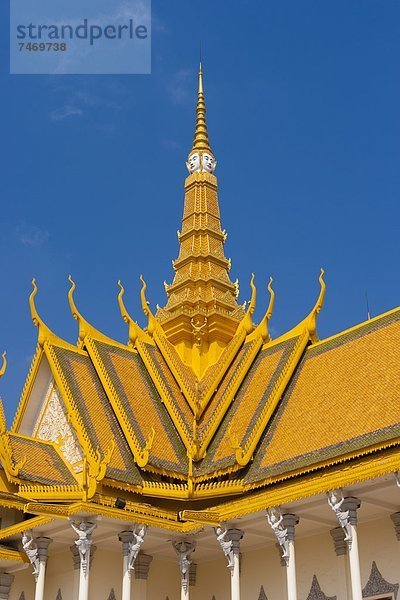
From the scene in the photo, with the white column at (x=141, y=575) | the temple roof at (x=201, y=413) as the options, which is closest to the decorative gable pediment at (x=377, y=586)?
the temple roof at (x=201, y=413)

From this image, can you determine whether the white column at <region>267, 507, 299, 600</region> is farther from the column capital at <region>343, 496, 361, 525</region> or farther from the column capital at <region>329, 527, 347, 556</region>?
the column capital at <region>343, 496, 361, 525</region>

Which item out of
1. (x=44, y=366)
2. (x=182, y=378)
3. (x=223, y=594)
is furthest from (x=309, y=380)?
(x=44, y=366)

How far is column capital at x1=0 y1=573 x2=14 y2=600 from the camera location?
1900cm

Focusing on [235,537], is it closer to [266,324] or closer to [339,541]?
[339,541]

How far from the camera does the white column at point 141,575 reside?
18109mm

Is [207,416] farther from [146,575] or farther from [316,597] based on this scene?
[316,597]

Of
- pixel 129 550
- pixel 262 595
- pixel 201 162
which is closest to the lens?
pixel 129 550

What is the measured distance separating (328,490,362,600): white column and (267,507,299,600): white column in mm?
1115

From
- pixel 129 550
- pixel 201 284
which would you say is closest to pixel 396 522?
pixel 129 550

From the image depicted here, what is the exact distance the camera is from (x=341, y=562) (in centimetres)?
1664

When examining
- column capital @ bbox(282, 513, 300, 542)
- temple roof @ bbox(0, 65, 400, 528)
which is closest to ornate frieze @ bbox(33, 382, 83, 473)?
temple roof @ bbox(0, 65, 400, 528)

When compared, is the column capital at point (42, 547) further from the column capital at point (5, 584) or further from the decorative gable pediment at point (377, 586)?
the decorative gable pediment at point (377, 586)

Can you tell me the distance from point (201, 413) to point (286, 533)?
20.5 ft

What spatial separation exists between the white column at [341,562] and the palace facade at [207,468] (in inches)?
1.4
